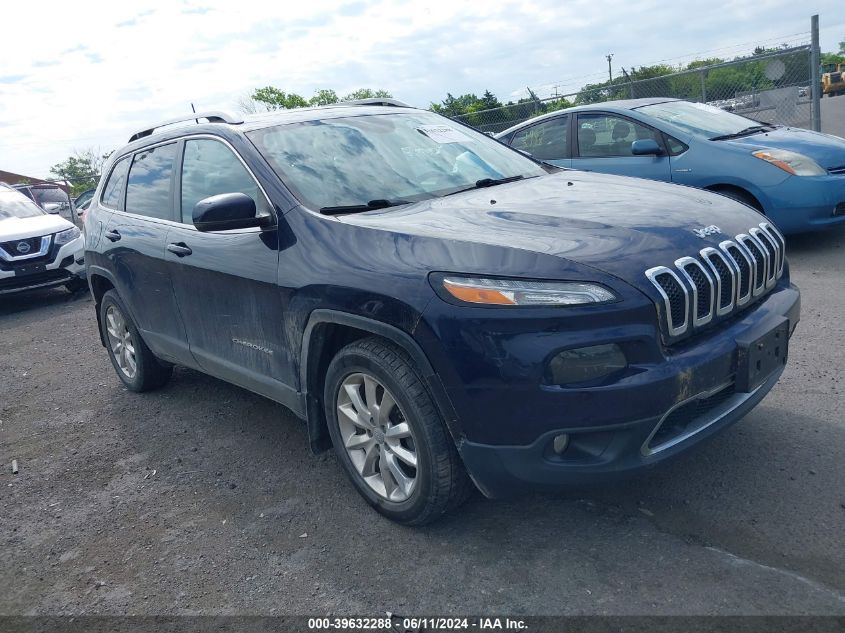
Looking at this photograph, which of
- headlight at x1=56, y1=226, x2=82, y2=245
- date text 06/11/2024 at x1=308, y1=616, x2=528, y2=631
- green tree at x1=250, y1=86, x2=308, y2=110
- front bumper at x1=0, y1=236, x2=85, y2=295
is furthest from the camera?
green tree at x1=250, y1=86, x2=308, y2=110

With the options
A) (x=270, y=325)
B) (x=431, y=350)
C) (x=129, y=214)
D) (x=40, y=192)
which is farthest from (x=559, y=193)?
(x=40, y=192)

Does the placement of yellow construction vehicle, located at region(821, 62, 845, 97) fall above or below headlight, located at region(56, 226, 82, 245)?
above

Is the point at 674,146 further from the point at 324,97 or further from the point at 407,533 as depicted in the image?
the point at 324,97

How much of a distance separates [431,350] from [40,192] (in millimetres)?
14940

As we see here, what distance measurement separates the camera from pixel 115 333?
5.37 m

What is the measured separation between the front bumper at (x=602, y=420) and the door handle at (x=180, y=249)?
6.44ft

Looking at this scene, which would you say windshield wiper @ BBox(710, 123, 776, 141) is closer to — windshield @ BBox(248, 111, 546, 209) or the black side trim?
windshield @ BBox(248, 111, 546, 209)

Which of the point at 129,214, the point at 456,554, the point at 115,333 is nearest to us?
the point at 456,554

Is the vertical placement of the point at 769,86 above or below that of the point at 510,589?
above

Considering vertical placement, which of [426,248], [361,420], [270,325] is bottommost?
[361,420]

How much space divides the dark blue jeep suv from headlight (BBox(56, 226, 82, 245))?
6.84m

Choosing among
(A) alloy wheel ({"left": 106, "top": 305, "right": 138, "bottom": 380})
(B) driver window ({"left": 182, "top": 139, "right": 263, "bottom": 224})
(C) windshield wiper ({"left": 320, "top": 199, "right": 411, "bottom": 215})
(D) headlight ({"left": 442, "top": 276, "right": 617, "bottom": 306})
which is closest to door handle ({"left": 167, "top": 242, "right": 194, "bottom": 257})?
(B) driver window ({"left": 182, "top": 139, "right": 263, "bottom": 224})

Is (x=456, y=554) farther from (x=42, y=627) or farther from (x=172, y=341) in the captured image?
(x=172, y=341)

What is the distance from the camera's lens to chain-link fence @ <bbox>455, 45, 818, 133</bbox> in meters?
11.3
